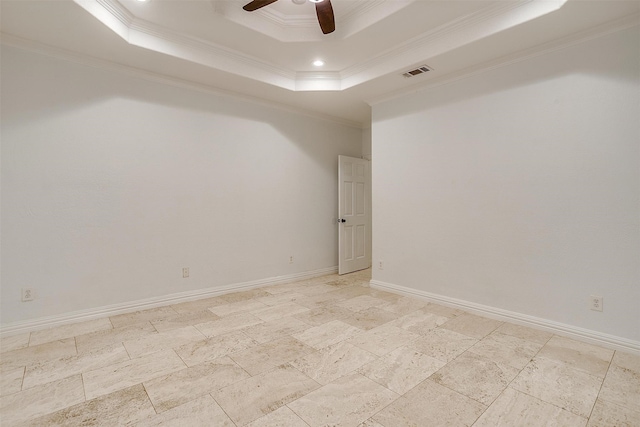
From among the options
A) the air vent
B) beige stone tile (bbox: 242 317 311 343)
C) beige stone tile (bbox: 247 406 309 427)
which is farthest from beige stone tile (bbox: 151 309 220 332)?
the air vent

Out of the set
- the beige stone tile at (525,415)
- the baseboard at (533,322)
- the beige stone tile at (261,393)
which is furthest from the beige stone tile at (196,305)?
the beige stone tile at (525,415)

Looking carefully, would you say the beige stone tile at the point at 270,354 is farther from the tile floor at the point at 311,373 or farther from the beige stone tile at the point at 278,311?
the beige stone tile at the point at 278,311

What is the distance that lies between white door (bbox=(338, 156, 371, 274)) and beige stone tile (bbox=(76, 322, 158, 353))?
3.01m

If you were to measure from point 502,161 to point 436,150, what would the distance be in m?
0.76

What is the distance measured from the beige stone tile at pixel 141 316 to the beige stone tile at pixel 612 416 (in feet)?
11.4

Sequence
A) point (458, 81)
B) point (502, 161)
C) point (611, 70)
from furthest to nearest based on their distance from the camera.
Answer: point (458, 81) < point (502, 161) < point (611, 70)

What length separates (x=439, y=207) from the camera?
364 cm

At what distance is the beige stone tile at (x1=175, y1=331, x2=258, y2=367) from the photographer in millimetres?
2346

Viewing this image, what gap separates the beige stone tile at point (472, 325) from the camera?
2830 millimetres

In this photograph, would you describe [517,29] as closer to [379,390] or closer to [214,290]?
[379,390]

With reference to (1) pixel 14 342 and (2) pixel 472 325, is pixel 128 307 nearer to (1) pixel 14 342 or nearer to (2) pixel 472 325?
(1) pixel 14 342

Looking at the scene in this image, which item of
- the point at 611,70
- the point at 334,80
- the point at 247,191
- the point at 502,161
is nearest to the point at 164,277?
the point at 247,191

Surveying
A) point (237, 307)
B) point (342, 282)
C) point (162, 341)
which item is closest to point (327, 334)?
point (237, 307)

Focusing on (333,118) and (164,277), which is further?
(333,118)
